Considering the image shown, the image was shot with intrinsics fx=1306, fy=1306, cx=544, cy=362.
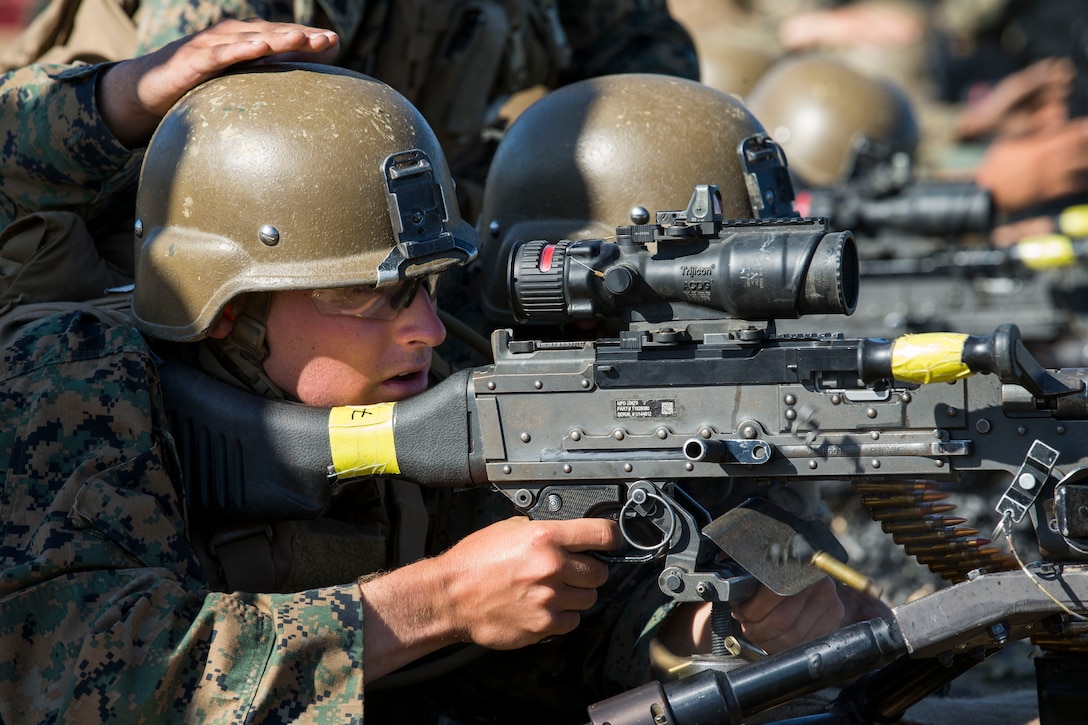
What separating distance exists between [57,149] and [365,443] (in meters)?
1.09

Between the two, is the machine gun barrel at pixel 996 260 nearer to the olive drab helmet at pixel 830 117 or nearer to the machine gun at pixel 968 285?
the machine gun at pixel 968 285

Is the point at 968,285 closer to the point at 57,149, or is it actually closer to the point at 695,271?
the point at 695,271

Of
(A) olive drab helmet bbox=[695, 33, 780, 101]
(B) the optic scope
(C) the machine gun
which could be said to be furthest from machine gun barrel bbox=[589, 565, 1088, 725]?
(A) olive drab helmet bbox=[695, 33, 780, 101]

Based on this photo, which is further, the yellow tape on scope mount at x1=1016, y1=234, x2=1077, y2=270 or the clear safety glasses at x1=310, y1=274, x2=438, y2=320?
the yellow tape on scope mount at x1=1016, y1=234, x2=1077, y2=270

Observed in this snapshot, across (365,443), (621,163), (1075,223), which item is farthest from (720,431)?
(1075,223)

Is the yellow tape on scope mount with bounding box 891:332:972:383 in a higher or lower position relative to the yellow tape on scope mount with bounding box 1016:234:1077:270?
higher

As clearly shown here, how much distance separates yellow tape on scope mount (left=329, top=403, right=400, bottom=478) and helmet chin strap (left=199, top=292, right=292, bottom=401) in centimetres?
24

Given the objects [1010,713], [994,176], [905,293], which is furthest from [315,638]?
[994,176]

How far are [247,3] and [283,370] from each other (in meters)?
1.40

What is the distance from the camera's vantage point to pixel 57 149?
9.95ft

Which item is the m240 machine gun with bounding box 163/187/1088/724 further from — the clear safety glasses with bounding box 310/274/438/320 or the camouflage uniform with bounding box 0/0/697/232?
the camouflage uniform with bounding box 0/0/697/232

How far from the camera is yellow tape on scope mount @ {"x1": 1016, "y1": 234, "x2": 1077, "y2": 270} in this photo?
7395 millimetres

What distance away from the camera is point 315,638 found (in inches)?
93.8

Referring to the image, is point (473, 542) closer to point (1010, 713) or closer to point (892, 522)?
point (892, 522)
